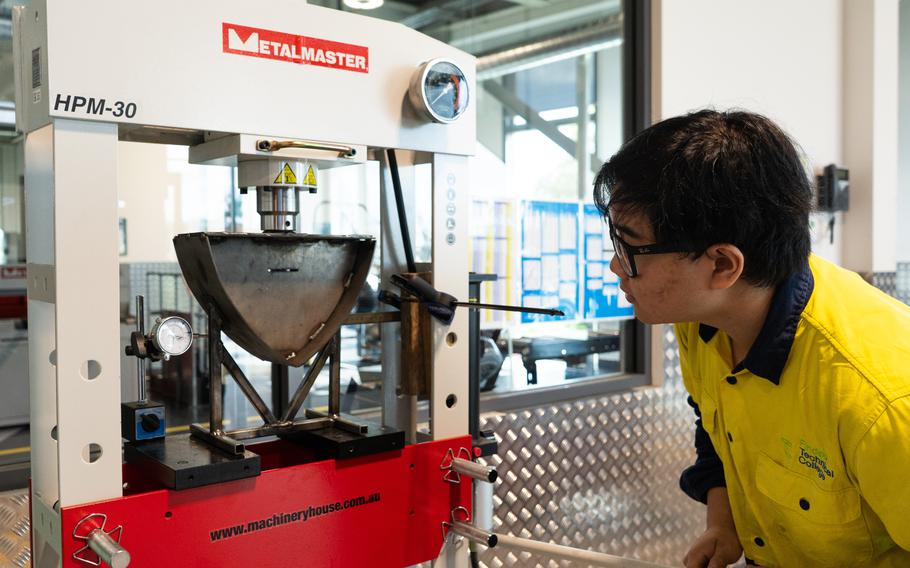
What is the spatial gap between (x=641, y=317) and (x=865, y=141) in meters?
3.18

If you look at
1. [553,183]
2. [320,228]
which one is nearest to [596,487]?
[553,183]

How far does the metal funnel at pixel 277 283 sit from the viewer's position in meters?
1.24

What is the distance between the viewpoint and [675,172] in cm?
121

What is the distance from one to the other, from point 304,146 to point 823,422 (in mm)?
915

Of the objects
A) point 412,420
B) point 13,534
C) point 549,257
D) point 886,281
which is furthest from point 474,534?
point 886,281

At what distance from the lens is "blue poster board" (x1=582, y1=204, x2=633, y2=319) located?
3.05 m

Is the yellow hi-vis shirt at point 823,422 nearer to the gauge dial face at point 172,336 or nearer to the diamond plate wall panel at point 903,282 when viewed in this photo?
the gauge dial face at point 172,336

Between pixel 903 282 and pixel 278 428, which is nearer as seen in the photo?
pixel 278 428

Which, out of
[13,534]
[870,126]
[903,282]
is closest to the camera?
[13,534]

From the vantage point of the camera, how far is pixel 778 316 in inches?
51.3

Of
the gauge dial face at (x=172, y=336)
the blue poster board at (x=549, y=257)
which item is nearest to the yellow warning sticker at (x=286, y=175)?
the gauge dial face at (x=172, y=336)

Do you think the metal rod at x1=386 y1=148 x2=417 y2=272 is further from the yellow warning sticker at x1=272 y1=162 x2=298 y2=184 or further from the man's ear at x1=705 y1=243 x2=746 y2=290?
the man's ear at x1=705 y1=243 x2=746 y2=290

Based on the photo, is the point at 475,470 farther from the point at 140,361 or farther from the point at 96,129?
the point at 96,129

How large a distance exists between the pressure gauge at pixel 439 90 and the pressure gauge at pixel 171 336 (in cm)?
53
